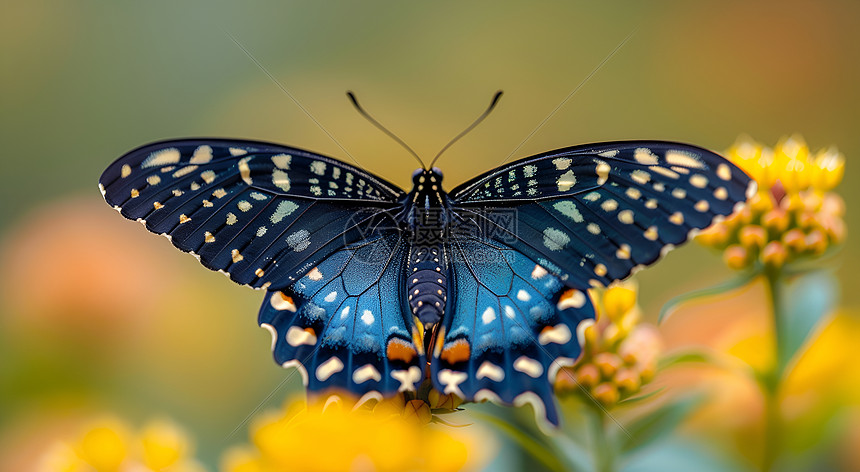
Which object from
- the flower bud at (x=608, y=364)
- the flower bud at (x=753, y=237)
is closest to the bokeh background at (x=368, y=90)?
the flower bud at (x=753, y=237)

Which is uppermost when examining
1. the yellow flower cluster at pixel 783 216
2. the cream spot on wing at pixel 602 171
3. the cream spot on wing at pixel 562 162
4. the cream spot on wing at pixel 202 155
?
the yellow flower cluster at pixel 783 216

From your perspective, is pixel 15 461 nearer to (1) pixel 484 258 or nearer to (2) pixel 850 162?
(1) pixel 484 258

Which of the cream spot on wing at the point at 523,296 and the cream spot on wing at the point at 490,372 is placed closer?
the cream spot on wing at the point at 490,372

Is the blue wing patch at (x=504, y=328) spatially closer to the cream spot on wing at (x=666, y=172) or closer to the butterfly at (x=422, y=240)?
the butterfly at (x=422, y=240)

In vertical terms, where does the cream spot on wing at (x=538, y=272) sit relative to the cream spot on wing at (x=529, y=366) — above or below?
above

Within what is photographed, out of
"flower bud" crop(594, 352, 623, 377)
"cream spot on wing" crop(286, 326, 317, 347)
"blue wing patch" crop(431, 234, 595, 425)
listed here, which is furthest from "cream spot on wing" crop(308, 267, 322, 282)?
"flower bud" crop(594, 352, 623, 377)

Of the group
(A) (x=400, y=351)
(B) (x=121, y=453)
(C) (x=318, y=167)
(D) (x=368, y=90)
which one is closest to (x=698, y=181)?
(A) (x=400, y=351)

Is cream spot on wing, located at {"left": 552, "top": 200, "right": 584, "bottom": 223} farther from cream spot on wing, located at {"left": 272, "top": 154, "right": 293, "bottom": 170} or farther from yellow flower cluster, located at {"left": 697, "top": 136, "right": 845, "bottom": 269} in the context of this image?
cream spot on wing, located at {"left": 272, "top": 154, "right": 293, "bottom": 170}
